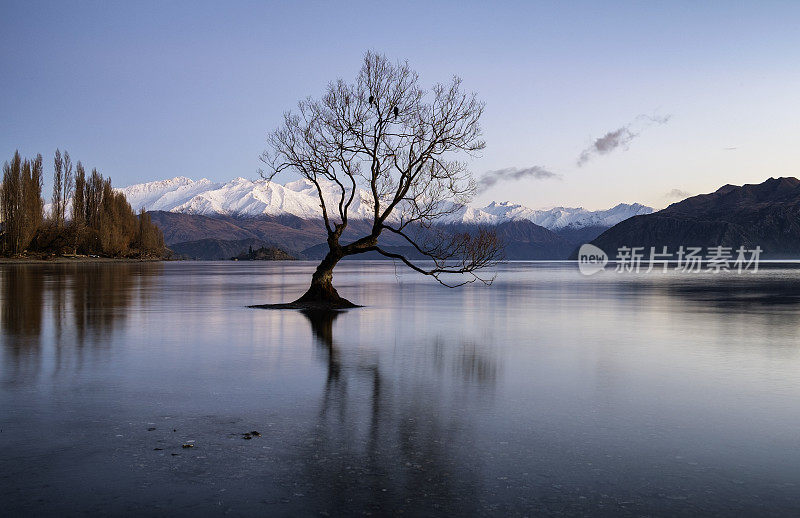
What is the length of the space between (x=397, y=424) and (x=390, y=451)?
4.08 ft

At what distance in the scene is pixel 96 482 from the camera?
6.55 metres

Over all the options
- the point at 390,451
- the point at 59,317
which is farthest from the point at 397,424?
the point at 59,317

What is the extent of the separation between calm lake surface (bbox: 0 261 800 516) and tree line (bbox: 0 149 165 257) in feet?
342

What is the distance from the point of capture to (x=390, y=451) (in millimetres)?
7594

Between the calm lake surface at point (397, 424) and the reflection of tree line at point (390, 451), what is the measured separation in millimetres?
29

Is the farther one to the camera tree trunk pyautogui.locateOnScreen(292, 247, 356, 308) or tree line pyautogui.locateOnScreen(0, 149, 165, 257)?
tree line pyautogui.locateOnScreen(0, 149, 165, 257)

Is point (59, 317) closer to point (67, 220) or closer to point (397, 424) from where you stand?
point (397, 424)

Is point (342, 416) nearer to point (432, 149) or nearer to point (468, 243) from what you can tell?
point (468, 243)

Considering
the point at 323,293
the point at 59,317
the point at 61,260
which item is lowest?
the point at 59,317

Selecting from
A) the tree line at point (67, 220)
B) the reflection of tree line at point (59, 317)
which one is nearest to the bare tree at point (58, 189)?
the tree line at point (67, 220)

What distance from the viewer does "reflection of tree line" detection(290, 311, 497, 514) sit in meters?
6.19

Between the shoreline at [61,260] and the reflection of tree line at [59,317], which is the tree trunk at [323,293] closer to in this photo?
the reflection of tree line at [59,317]

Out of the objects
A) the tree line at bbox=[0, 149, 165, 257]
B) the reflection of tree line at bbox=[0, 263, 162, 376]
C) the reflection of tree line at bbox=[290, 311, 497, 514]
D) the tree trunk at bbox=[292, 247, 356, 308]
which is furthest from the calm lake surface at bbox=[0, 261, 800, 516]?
the tree line at bbox=[0, 149, 165, 257]

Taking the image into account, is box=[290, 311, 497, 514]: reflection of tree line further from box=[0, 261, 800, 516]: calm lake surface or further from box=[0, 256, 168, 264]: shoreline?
box=[0, 256, 168, 264]: shoreline
